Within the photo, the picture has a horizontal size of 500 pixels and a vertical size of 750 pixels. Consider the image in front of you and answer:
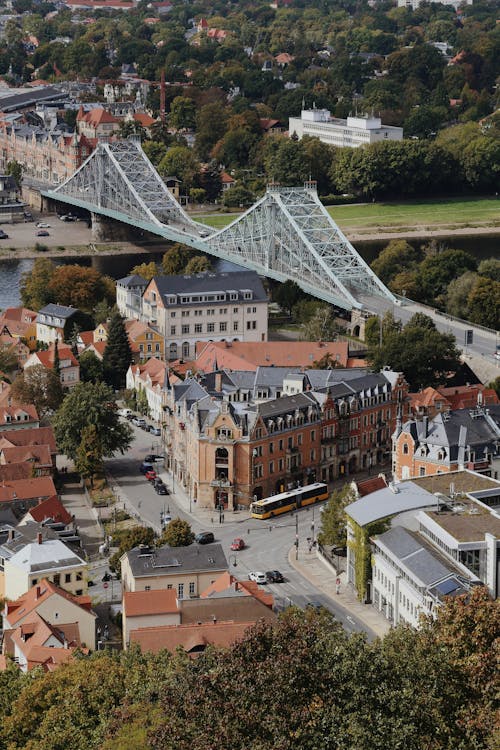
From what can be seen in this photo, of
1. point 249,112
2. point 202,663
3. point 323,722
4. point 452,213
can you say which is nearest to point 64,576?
point 202,663

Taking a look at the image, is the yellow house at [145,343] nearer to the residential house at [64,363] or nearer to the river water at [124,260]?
the residential house at [64,363]

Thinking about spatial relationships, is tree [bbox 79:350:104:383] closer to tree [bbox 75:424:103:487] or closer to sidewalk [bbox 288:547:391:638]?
tree [bbox 75:424:103:487]

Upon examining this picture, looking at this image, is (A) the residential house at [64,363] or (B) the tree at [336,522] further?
(A) the residential house at [64,363]

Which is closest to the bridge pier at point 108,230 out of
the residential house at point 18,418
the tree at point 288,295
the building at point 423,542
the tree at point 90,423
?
the tree at point 288,295

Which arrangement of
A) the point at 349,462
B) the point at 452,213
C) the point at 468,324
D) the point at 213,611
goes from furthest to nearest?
the point at 452,213 → the point at 468,324 → the point at 349,462 → the point at 213,611

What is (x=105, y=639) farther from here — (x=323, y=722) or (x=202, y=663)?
(x=323, y=722)

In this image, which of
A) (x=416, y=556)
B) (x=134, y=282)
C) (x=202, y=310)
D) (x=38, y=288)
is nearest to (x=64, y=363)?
(x=202, y=310)
